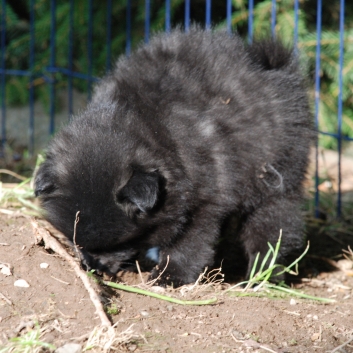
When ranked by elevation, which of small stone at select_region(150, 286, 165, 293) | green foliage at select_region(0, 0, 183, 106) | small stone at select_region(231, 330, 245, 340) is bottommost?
small stone at select_region(150, 286, 165, 293)

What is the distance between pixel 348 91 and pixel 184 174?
365 centimetres

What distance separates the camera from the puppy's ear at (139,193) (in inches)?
119

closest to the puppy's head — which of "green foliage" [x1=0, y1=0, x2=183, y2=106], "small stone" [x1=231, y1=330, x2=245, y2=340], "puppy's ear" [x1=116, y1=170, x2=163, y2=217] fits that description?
"puppy's ear" [x1=116, y1=170, x2=163, y2=217]

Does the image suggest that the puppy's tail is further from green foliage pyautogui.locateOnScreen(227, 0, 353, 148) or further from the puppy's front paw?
the puppy's front paw

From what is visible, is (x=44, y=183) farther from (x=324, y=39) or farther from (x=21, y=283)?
(x=324, y=39)

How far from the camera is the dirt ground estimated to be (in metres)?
2.65

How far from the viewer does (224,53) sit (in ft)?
12.7

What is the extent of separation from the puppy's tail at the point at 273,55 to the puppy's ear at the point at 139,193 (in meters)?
1.27

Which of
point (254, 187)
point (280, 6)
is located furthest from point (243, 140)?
point (280, 6)

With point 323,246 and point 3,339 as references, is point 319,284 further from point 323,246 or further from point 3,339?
point 3,339

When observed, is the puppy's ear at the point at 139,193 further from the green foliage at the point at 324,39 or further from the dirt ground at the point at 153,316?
the green foliage at the point at 324,39

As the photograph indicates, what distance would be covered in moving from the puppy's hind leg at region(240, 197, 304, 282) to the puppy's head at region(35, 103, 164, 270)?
2.76ft

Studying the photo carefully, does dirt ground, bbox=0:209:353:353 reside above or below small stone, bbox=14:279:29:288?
below

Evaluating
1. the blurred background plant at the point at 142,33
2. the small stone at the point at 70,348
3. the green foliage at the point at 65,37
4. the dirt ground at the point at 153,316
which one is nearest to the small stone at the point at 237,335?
the dirt ground at the point at 153,316
